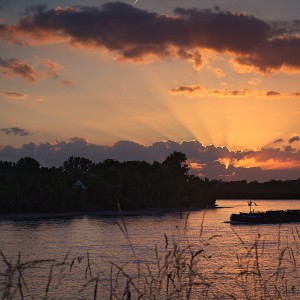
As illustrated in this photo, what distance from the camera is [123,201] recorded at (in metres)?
189

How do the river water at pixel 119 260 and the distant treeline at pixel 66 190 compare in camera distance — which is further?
the distant treeline at pixel 66 190

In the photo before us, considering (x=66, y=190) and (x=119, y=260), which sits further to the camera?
(x=66, y=190)

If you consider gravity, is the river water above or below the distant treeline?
below

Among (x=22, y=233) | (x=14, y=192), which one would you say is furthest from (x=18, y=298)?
(x=14, y=192)

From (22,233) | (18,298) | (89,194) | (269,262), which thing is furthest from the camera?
(89,194)

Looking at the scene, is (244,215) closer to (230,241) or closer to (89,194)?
(230,241)

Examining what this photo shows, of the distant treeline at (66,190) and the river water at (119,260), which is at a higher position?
the distant treeline at (66,190)

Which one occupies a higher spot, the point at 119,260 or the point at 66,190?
the point at 66,190

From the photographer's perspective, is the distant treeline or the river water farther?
the distant treeline

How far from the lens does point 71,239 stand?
87.7 metres

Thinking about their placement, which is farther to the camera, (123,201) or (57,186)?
(123,201)

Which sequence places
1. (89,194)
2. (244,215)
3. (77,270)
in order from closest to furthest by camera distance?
(77,270) → (244,215) → (89,194)

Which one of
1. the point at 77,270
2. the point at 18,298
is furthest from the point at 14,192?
the point at 18,298

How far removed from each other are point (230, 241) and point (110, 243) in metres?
18.6
